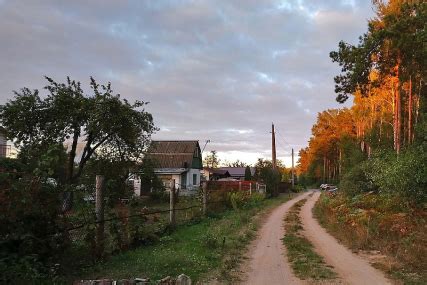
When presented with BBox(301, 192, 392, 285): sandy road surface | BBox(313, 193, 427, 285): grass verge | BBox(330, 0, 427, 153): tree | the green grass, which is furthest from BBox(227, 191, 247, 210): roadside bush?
the green grass

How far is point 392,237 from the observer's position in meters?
13.1

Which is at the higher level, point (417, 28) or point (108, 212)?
point (417, 28)

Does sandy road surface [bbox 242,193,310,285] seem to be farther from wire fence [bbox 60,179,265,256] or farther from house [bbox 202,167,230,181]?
house [bbox 202,167,230,181]

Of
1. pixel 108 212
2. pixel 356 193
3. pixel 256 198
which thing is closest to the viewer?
pixel 108 212

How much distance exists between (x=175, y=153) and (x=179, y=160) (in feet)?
4.45

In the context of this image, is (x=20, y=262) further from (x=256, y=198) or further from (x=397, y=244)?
(x=256, y=198)

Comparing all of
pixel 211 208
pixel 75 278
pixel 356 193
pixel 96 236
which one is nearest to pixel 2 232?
pixel 75 278

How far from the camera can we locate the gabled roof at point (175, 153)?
46750 mm

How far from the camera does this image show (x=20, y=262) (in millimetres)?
6496

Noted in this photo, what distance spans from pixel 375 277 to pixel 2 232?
6.72 meters

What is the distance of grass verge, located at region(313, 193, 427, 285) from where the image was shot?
930 cm

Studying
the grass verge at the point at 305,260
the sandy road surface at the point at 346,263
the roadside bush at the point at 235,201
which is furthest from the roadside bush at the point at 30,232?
the roadside bush at the point at 235,201

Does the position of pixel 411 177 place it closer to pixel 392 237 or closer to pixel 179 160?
pixel 392 237

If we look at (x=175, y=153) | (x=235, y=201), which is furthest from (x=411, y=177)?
(x=175, y=153)
